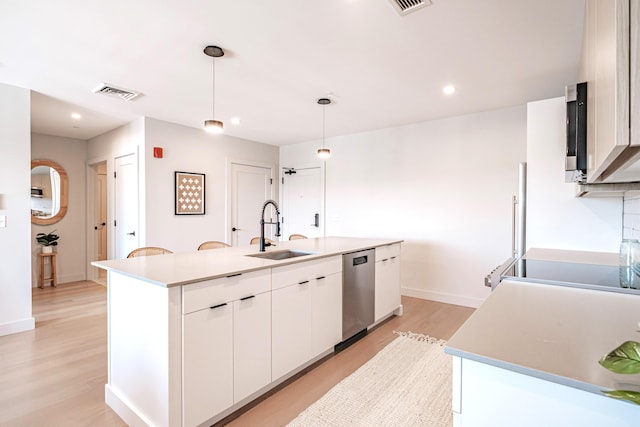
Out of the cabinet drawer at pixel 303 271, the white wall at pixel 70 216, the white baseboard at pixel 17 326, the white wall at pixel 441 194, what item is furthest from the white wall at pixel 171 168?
the cabinet drawer at pixel 303 271

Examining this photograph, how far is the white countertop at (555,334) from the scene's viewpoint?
0.74m

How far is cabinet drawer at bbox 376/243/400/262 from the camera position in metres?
3.23

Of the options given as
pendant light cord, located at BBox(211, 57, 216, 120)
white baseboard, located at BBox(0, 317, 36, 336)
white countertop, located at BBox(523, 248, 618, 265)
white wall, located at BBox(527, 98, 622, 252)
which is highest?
pendant light cord, located at BBox(211, 57, 216, 120)

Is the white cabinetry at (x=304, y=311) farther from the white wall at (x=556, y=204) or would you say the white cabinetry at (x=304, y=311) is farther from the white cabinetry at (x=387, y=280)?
the white wall at (x=556, y=204)

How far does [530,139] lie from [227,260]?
99.0 inches

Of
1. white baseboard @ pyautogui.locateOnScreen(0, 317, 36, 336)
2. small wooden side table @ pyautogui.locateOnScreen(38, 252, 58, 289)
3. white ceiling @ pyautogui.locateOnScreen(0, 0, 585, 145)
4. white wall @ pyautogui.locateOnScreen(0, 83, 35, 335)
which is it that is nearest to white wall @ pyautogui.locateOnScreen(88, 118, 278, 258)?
white ceiling @ pyautogui.locateOnScreen(0, 0, 585, 145)

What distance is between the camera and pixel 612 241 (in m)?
2.27

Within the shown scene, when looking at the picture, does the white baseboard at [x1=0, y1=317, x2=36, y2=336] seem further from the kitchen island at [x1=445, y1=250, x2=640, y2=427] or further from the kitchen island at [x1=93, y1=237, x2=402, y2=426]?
the kitchen island at [x1=445, y1=250, x2=640, y2=427]

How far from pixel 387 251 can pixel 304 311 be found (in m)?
1.37

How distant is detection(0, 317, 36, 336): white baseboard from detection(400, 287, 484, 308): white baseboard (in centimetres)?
435

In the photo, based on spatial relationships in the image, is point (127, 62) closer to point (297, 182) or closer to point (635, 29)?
point (635, 29)

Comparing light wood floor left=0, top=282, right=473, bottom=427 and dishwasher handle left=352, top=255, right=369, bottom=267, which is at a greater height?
dishwasher handle left=352, top=255, right=369, bottom=267

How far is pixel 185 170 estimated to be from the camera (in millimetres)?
4578

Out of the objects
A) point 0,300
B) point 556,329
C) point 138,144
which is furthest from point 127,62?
point 556,329
